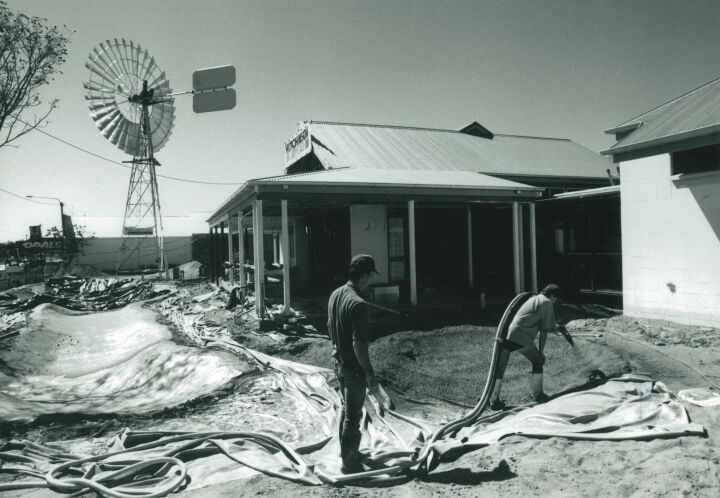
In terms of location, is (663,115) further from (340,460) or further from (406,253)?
(340,460)

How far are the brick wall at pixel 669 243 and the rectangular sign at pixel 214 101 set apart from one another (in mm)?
9096

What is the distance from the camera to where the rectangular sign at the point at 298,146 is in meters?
20.3

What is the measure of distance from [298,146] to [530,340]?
16740 millimetres

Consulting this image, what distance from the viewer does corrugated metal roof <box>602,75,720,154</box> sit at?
1032 cm

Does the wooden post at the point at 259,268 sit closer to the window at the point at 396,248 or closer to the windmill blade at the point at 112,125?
the window at the point at 396,248

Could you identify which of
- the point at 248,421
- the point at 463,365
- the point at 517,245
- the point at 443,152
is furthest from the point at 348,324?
the point at 443,152

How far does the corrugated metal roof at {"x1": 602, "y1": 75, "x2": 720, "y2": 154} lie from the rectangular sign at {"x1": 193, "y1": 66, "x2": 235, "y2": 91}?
8792mm

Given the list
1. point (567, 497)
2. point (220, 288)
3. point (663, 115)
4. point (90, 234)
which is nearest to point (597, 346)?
point (567, 497)

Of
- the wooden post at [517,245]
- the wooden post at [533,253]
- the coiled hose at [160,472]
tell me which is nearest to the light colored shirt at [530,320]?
the coiled hose at [160,472]

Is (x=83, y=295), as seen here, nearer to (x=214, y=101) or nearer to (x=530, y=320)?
(x=214, y=101)

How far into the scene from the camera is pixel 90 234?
37625 mm

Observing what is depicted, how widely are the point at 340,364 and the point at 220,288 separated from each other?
15.0 meters

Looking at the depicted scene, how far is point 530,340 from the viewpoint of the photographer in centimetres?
646

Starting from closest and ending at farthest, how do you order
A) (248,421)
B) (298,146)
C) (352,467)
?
A: (352,467) < (248,421) < (298,146)
